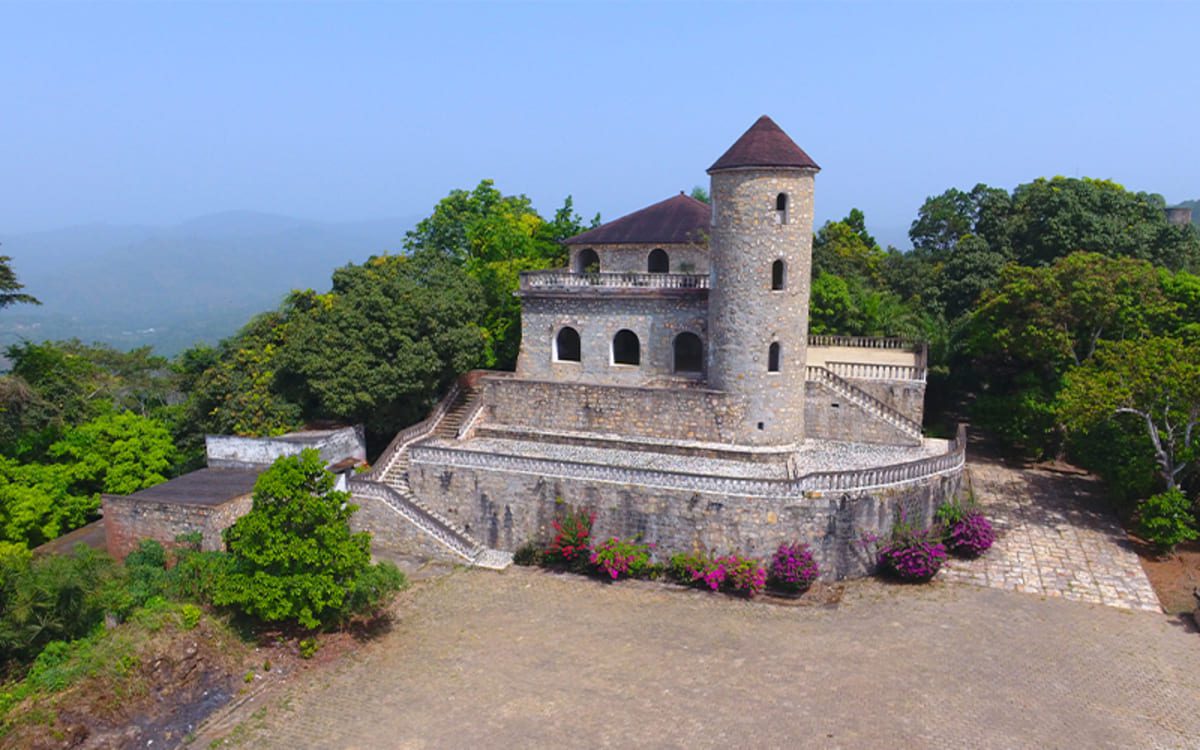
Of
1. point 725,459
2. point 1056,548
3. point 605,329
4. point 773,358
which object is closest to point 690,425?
point 725,459

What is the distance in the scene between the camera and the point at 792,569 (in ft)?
56.5

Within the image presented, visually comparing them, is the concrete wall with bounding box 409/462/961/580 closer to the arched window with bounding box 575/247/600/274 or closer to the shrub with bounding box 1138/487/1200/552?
the shrub with bounding box 1138/487/1200/552

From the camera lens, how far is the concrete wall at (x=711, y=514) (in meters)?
17.7

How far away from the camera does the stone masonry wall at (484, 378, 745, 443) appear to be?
21.5 meters

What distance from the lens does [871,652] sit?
14516mm

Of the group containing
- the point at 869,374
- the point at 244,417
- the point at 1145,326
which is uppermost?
the point at 1145,326

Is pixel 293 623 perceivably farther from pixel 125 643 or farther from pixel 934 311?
pixel 934 311

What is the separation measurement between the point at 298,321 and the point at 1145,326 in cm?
2770

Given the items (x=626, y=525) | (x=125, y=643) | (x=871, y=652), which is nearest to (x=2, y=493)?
(x=125, y=643)

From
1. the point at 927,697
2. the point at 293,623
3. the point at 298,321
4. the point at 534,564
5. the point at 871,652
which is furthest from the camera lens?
the point at 298,321

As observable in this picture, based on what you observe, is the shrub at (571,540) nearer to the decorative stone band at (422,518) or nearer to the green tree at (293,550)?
the decorative stone band at (422,518)

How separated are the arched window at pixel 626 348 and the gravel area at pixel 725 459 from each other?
422 centimetres

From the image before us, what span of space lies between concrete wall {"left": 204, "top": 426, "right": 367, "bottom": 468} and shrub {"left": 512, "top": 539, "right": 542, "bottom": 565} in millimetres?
6295

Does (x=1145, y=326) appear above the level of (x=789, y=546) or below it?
above
